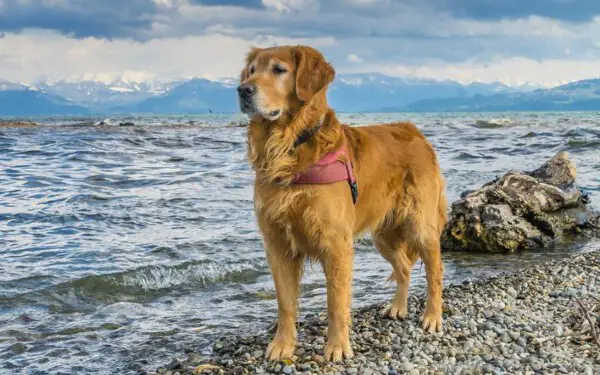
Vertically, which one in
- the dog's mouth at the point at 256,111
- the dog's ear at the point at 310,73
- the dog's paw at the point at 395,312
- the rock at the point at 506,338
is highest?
the dog's ear at the point at 310,73

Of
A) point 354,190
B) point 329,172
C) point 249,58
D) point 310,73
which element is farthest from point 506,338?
point 249,58

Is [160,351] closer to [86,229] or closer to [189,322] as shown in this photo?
[189,322]

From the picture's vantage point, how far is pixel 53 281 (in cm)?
896

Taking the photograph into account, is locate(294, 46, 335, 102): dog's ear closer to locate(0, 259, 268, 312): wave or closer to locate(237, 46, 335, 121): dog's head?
locate(237, 46, 335, 121): dog's head

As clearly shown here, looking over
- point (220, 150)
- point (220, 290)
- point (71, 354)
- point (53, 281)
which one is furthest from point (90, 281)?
point (220, 150)

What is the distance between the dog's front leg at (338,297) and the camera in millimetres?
5430

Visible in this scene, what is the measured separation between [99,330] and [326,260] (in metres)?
3.11

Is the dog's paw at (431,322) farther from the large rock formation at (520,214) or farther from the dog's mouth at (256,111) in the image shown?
the large rock formation at (520,214)

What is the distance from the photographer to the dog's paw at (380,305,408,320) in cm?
674

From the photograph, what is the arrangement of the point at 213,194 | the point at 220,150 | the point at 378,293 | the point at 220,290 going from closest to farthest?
the point at 378,293
the point at 220,290
the point at 213,194
the point at 220,150

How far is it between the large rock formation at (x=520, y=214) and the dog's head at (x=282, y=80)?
5.80 m

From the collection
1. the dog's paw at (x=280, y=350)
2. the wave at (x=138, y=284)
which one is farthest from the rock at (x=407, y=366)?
the wave at (x=138, y=284)

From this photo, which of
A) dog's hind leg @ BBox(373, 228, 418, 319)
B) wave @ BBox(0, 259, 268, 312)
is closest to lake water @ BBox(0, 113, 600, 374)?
wave @ BBox(0, 259, 268, 312)

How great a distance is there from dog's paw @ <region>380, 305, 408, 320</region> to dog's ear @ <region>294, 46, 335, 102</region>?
259cm
